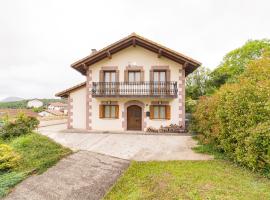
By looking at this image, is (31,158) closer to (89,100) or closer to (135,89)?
(89,100)

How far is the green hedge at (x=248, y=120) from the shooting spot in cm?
548

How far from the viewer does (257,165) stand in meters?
5.70

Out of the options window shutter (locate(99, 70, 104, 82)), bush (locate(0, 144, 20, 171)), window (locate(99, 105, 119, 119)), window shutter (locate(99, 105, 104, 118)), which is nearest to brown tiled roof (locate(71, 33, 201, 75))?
window shutter (locate(99, 70, 104, 82))

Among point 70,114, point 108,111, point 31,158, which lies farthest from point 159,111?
point 31,158

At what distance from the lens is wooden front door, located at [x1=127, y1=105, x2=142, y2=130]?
14570mm

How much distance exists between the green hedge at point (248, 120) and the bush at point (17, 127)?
11558 mm

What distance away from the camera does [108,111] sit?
1481 cm

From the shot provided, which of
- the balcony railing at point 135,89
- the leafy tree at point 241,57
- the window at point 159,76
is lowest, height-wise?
the balcony railing at point 135,89

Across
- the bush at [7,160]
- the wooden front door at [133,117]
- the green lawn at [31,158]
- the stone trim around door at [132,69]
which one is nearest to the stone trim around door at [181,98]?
the stone trim around door at [132,69]

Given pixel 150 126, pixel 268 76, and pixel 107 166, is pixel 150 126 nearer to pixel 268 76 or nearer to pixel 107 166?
pixel 107 166

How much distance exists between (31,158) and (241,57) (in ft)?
94.5

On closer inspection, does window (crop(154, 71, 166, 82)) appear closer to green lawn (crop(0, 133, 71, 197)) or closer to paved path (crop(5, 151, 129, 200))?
paved path (crop(5, 151, 129, 200))

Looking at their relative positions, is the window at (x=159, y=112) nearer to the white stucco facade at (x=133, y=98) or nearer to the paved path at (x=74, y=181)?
the white stucco facade at (x=133, y=98)

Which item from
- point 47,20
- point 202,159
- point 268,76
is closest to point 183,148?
point 202,159
